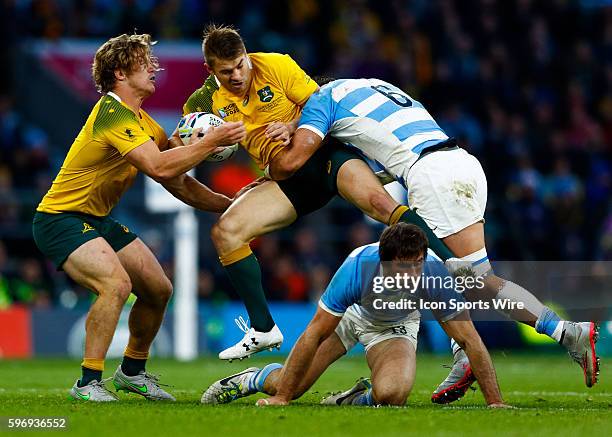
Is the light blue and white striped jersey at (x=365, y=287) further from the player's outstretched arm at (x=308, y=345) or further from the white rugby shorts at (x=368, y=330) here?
the white rugby shorts at (x=368, y=330)

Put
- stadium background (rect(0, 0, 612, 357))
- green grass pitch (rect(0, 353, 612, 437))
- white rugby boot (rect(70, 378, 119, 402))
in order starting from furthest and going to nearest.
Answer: stadium background (rect(0, 0, 612, 357))
white rugby boot (rect(70, 378, 119, 402))
green grass pitch (rect(0, 353, 612, 437))

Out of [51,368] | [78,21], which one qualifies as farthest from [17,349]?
[78,21]

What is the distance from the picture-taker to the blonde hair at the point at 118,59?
8.52 meters

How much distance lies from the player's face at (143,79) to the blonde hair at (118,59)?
23 millimetres

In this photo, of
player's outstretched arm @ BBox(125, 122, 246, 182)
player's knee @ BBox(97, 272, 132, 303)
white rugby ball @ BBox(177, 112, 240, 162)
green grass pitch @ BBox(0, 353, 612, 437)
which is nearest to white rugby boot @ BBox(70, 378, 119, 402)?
green grass pitch @ BBox(0, 353, 612, 437)

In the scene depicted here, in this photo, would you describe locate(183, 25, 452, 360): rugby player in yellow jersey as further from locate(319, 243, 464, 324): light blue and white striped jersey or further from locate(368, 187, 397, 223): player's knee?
locate(319, 243, 464, 324): light blue and white striped jersey

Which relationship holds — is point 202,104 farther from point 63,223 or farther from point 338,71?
point 338,71

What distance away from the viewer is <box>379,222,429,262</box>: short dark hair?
7.34m

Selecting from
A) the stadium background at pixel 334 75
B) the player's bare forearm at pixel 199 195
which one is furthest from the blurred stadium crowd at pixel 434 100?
the player's bare forearm at pixel 199 195

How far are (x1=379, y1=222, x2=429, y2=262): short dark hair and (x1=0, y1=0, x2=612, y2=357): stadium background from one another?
26.0 ft

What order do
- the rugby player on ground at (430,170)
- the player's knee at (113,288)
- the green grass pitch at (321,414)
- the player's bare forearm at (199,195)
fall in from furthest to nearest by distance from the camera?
the player's bare forearm at (199,195) < the player's knee at (113,288) < the rugby player on ground at (430,170) < the green grass pitch at (321,414)

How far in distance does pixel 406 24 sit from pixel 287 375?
13.7 m

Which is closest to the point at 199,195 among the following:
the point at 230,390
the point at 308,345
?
the point at 230,390

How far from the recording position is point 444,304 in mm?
7598
